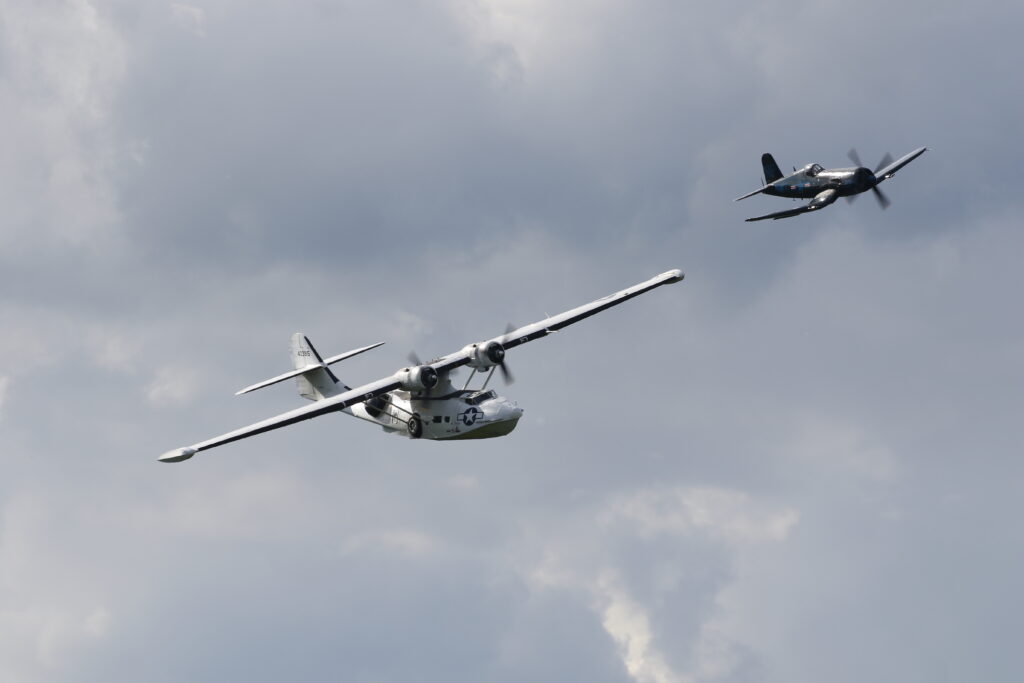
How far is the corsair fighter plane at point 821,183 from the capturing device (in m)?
83.5

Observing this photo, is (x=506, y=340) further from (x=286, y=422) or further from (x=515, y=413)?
(x=286, y=422)

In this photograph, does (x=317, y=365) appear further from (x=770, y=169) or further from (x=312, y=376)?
(x=770, y=169)

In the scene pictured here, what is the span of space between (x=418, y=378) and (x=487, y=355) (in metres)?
4.61

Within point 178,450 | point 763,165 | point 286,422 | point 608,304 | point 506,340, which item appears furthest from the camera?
point 763,165

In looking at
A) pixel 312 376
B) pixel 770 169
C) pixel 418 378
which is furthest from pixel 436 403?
pixel 770 169

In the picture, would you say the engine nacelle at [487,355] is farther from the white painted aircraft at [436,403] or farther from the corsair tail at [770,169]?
the corsair tail at [770,169]

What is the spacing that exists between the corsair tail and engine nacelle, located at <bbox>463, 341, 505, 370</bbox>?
2888cm

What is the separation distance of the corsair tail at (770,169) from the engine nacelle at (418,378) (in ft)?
109

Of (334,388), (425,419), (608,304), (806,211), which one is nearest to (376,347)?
(334,388)

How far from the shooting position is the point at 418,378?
70938 millimetres

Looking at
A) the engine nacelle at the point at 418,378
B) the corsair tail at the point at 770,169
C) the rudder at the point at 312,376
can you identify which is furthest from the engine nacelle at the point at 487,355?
the corsair tail at the point at 770,169

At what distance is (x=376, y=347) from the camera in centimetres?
8256

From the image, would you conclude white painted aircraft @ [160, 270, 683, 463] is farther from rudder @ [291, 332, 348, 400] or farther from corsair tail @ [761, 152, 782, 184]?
corsair tail @ [761, 152, 782, 184]

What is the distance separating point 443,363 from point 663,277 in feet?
62.5
